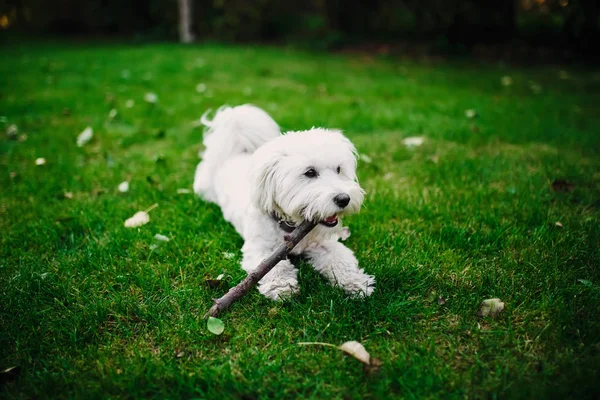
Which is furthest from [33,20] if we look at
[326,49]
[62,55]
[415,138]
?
[415,138]

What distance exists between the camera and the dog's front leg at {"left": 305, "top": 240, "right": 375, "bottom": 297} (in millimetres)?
2461

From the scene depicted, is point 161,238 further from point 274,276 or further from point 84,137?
point 84,137

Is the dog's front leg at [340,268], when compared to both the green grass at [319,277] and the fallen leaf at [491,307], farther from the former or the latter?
the fallen leaf at [491,307]

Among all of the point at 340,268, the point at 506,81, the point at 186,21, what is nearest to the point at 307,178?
the point at 340,268

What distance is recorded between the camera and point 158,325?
2.25 m

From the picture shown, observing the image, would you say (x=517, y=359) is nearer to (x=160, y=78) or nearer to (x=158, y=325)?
(x=158, y=325)

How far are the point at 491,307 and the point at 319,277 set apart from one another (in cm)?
98

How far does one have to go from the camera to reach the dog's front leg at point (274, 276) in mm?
2426

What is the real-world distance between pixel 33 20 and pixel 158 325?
→ 23570 mm

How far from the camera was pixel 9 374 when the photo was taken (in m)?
1.94

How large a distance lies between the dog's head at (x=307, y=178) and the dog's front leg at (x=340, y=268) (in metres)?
0.31

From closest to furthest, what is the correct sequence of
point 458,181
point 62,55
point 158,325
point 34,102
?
point 158,325 < point 458,181 < point 34,102 < point 62,55

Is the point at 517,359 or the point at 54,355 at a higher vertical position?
the point at 517,359

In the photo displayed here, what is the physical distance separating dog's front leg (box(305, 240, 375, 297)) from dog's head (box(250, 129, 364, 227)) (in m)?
0.31
